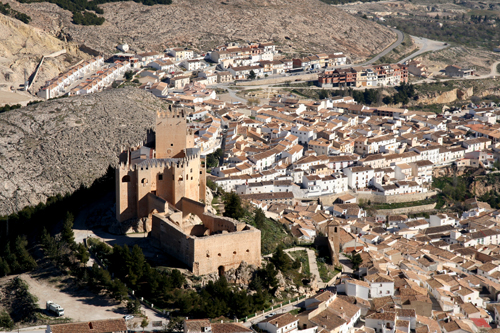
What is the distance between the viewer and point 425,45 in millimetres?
106812

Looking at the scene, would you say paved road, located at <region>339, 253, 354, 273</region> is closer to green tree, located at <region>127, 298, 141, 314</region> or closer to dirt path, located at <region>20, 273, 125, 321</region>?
green tree, located at <region>127, 298, 141, 314</region>

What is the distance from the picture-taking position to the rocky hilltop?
42688 millimetres

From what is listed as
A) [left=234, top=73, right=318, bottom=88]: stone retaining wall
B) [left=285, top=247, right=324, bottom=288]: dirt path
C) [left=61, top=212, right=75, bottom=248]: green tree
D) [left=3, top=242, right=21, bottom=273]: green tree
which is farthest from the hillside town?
[left=3, top=242, right=21, bottom=273]: green tree

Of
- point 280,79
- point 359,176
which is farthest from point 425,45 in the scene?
point 359,176

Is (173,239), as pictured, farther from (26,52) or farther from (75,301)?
(26,52)

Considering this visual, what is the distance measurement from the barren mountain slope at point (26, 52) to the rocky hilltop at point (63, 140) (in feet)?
47.3

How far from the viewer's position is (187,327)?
25266 mm

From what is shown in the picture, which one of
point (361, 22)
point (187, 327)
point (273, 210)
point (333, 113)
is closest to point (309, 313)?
point (187, 327)

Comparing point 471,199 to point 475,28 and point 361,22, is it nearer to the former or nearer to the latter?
point 361,22

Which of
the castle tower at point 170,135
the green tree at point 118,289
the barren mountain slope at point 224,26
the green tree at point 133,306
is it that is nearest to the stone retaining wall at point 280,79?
the barren mountain slope at point 224,26

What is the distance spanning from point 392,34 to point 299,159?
6112 centimetres

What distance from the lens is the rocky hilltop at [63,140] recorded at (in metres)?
42.7

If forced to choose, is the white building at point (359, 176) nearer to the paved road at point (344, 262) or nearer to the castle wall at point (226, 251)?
the paved road at point (344, 262)

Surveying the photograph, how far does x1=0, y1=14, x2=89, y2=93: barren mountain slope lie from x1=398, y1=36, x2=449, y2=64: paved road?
1736 inches
